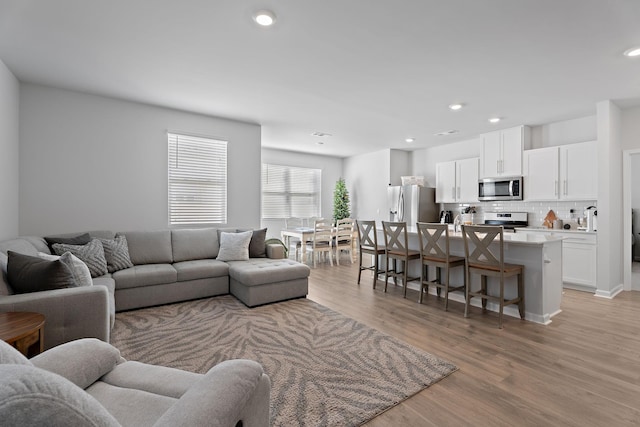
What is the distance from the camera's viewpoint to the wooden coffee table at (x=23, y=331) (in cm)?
167

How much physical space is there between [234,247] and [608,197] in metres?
5.21

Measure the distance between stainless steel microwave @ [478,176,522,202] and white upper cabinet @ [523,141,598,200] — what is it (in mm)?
132

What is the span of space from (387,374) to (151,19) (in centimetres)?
326

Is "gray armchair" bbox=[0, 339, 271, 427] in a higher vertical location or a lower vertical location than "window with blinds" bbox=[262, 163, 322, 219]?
lower

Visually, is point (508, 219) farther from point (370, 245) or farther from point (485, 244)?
point (485, 244)

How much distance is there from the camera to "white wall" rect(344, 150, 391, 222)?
7965 millimetres

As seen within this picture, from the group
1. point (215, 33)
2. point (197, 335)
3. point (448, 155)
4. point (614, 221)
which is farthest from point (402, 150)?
point (197, 335)

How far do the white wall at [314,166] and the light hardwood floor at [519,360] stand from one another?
Result: 3971 mm

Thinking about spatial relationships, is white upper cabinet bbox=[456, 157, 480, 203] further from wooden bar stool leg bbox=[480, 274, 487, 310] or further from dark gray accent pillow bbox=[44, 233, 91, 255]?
dark gray accent pillow bbox=[44, 233, 91, 255]

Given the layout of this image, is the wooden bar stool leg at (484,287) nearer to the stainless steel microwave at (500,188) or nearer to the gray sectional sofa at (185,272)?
the gray sectional sofa at (185,272)

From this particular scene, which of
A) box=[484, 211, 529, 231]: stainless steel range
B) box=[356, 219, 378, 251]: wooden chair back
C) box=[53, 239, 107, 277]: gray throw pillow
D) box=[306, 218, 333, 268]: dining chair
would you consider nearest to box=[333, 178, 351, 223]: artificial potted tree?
box=[306, 218, 333, 268]: dining chair

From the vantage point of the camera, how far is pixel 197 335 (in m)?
2.97

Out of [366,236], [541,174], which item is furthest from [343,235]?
[541,174]

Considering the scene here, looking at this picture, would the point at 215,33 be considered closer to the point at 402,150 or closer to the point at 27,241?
the point at 27,241
